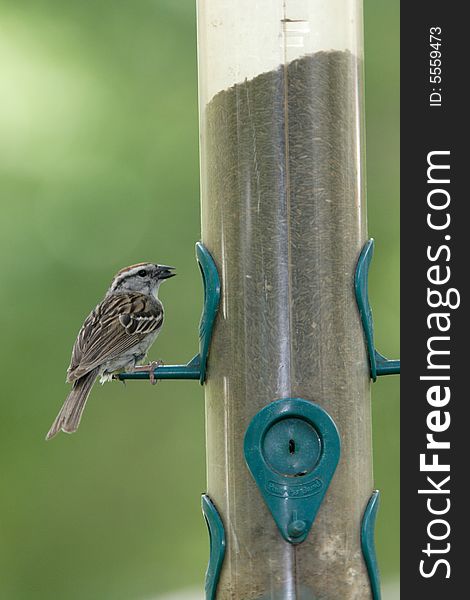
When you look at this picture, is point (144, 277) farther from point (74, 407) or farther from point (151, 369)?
point (151, 369)

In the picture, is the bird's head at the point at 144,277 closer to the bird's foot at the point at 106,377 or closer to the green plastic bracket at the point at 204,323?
the bird's foot at the point at 106,377

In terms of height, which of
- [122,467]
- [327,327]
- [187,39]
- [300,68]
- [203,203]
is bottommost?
[122,467]

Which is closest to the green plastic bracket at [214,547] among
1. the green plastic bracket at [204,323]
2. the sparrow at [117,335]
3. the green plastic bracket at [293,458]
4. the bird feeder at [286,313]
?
the bird feeder at [286,313]

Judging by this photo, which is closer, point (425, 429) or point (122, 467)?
point (425, 429)

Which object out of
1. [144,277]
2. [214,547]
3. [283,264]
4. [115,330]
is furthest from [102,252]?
[214,547]

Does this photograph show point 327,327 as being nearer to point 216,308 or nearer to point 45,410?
point 216,308

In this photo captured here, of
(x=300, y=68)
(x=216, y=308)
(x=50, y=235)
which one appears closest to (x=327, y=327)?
(x=216, y=308)
